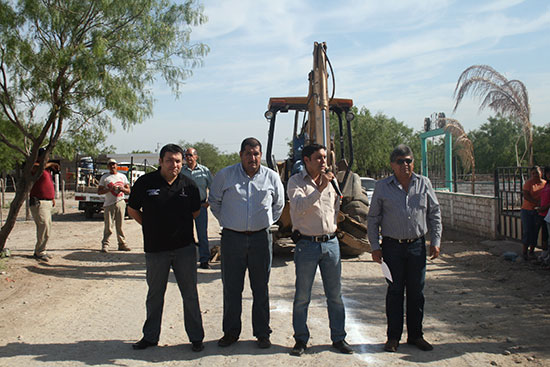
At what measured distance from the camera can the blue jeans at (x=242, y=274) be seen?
4.92 m

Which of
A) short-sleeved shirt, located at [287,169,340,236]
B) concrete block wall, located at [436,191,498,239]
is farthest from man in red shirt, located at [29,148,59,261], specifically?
concrete block wall, located at [436,191,498,239]

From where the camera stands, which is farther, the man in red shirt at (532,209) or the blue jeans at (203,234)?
the man in red shirt at (532,209)

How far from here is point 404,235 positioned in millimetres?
4754

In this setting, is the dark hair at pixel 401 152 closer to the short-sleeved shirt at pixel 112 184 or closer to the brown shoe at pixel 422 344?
the brown shoe at pixel 422 344

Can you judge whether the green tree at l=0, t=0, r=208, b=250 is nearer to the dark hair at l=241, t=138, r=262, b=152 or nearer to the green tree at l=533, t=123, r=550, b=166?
the dark hair at l=241, t=138, r=262, b=152

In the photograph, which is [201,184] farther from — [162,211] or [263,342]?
[263,342]

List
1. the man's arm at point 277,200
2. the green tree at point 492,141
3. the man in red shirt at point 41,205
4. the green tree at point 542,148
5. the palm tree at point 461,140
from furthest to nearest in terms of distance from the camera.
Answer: the green tree at point 492,141
the green tree at point 542,148
the palm tree at point 461,140
the man in red shirt at point 41,205
the man's arm at point 277,200

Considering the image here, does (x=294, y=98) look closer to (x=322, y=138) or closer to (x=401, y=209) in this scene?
(x=322, y=138)

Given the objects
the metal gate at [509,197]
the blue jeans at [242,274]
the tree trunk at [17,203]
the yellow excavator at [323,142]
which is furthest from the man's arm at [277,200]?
the metal gate at [509,197]

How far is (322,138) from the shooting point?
28.8 ft

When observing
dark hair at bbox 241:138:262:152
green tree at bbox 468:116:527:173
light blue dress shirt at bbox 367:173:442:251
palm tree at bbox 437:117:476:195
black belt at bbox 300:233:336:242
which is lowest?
black belt at bbox 300:233:336:242

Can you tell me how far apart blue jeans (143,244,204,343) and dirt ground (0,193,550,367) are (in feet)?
0.73

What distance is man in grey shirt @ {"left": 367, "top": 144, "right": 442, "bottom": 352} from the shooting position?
4.76 m

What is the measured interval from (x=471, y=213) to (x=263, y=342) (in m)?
10.2
